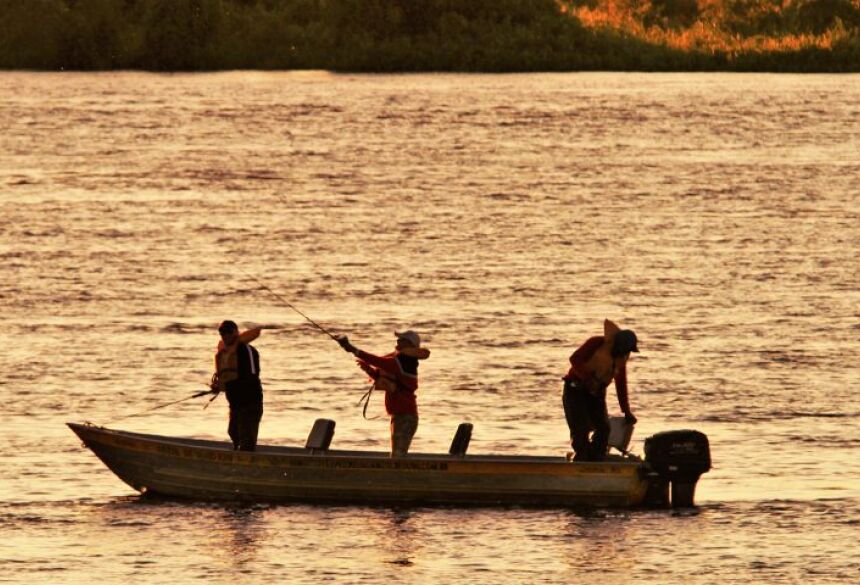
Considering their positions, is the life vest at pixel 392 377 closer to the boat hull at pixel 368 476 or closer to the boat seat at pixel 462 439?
the boat hull at pixel 368 476

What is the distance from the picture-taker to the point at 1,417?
117 ft

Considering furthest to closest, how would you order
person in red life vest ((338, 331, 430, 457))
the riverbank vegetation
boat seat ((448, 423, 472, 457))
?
the riverbank vegetation → boat seat ((448, 423, 472, 457)) → person in red life vest ((338, 331, 430, 457))

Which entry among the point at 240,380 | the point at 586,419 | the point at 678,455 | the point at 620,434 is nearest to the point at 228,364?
the point at 240,380

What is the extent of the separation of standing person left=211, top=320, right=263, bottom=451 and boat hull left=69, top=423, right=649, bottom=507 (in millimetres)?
339

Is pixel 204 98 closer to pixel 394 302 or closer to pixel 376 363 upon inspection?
pixel 394 302

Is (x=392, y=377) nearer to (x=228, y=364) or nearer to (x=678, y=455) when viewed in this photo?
(x=228, y=364)

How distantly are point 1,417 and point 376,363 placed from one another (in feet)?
34.7

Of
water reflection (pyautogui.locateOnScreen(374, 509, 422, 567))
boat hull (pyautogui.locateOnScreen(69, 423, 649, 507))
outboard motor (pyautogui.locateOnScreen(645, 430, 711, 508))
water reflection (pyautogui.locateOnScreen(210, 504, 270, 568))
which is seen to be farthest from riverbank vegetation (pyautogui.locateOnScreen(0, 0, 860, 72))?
outboard motor (pyautogui.locateOnScreen(645, 430, 711, 508))

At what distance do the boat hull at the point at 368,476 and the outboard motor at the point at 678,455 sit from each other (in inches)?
10.2

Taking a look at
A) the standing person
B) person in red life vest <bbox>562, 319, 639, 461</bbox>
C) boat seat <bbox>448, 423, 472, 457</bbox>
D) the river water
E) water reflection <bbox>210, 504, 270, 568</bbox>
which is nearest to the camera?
water reflection <bbox>210, 504, 270, 568</bbox>

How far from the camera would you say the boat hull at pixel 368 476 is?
27.4m

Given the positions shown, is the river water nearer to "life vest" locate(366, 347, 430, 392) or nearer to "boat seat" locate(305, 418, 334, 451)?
"boat seat" locate(305, 418, 334, 451)

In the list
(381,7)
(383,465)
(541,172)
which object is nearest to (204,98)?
(381,7)

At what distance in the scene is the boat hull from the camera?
2744 cm
